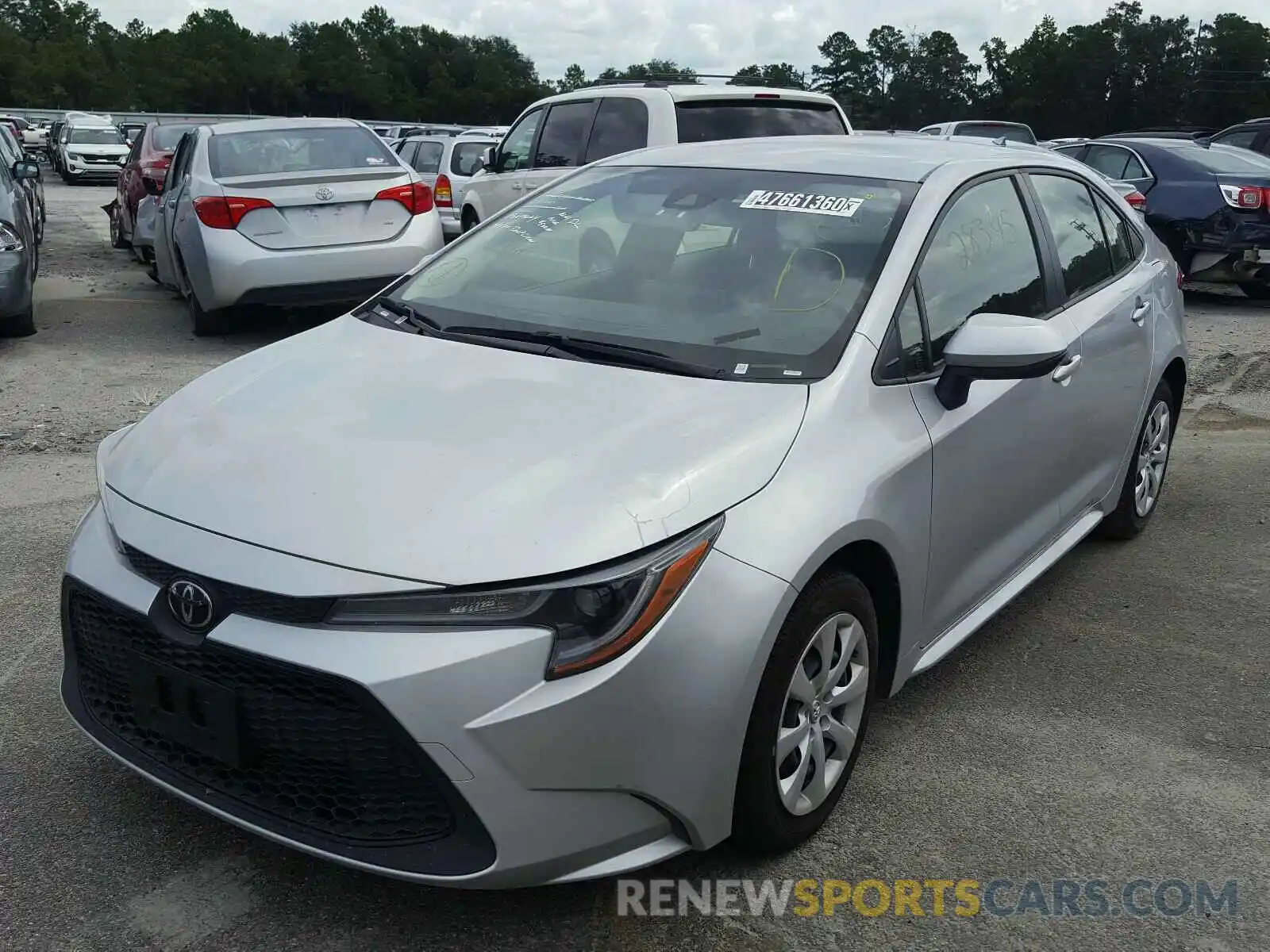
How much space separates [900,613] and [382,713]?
1445 millimetres

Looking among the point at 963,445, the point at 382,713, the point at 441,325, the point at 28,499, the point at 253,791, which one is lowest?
the point at 28,499

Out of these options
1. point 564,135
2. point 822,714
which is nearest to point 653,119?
point 564,135

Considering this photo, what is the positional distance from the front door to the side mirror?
0.06 meters

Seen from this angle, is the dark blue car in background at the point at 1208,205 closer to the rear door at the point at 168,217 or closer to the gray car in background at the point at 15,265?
the rear door at the point at 168,217

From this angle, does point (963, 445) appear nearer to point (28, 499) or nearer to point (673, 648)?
point (673, 648)

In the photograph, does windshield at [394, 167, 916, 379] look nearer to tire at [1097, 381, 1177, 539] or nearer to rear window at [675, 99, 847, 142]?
tire at [1097, 381, 1177, 539]

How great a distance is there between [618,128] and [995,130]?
15.7 metres

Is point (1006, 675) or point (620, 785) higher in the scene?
point (620, 785)

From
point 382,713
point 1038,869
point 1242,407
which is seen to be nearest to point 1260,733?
point 1038,869

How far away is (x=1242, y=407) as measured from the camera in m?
7.64

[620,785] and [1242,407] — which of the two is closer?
[620,785]

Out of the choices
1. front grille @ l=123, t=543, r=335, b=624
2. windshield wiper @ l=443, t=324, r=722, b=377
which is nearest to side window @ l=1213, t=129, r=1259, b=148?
windshield wiper @ l=443, t=324, r=722, b=377

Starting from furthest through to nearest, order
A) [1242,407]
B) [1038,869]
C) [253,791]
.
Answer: [1242,407] < [1038,869] < [253,791]

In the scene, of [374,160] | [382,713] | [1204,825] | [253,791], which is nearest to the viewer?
[382,713]
